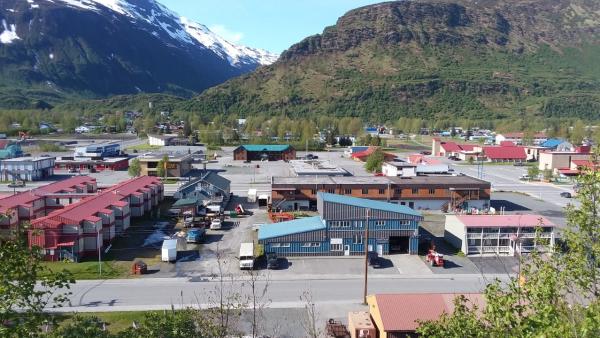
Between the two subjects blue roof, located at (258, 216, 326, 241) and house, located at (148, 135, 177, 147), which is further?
house, located at (148, 135, 177, 147)

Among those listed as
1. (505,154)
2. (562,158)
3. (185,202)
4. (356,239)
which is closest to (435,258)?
(356,239)

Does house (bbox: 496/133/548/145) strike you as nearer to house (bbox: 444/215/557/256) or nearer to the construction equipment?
house (bbox: 444/215/557/256)

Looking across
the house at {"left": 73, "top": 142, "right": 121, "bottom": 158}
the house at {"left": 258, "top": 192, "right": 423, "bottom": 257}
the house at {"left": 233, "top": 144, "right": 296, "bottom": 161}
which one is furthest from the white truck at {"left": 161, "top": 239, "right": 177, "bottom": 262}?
the house at {"left": 233, "top": 144, "right": 296, "bottom": 161}

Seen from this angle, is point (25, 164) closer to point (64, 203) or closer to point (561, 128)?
point (64, 203)

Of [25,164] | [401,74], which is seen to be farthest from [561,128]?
[25,164]

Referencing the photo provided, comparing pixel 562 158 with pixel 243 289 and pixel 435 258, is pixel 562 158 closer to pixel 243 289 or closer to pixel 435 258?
pixel 435 258

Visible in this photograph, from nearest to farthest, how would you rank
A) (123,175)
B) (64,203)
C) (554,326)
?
1. (554,326)
2. (64,203)
3. (123,175)
